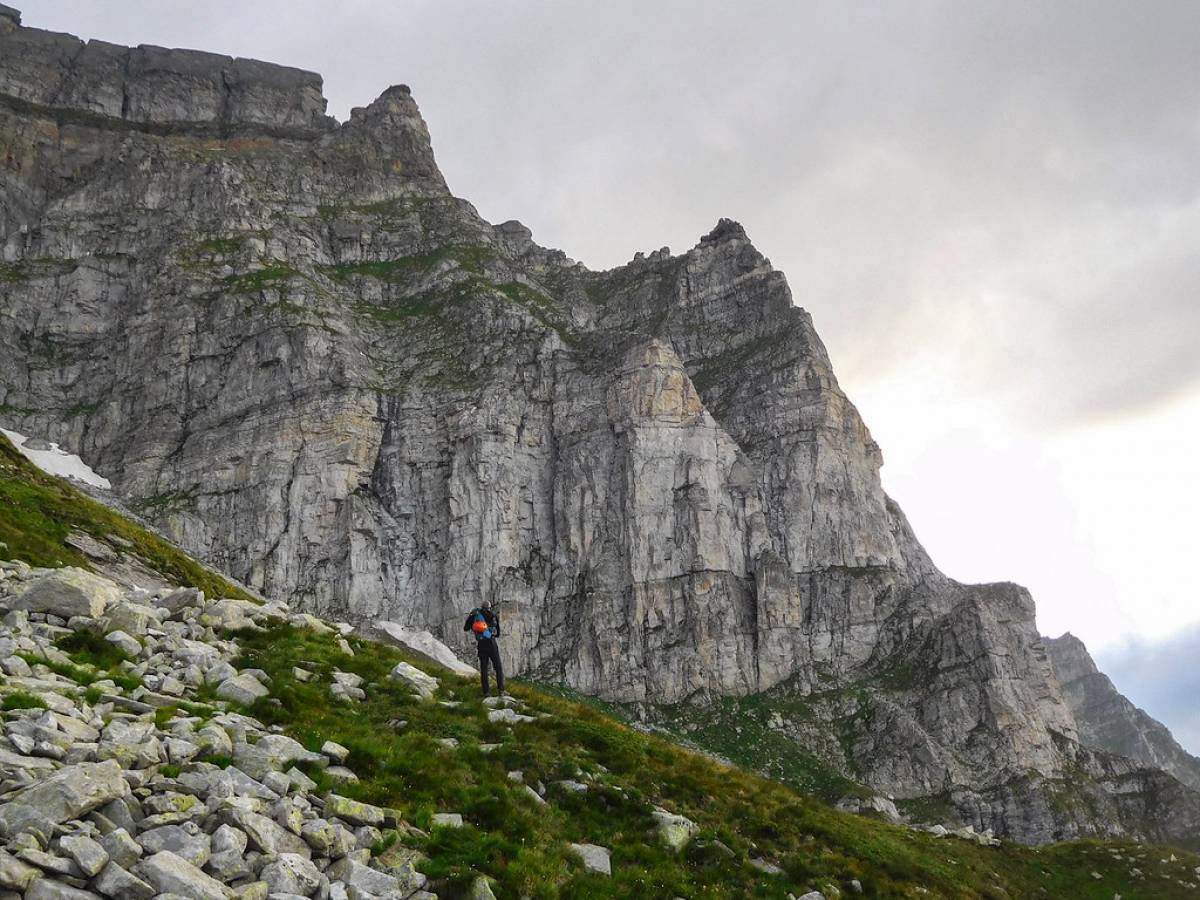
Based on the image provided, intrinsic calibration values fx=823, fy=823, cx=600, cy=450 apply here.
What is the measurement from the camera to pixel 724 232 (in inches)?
6545

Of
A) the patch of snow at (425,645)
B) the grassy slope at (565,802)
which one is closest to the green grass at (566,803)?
the grassy slope at (565,802)

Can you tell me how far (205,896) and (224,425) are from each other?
397ft

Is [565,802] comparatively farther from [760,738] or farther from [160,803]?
[760,738]

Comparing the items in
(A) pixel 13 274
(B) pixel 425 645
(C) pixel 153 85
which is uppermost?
(C) pixel 153 85

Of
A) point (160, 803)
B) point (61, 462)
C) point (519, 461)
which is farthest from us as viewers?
point (519, 461)

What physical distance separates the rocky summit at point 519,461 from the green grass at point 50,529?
6460 cm

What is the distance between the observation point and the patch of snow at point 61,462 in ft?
340

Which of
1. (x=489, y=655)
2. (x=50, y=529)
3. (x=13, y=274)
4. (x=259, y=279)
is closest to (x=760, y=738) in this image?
(x=489, y=655)

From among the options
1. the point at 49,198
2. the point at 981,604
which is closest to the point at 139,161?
the point at 49,198

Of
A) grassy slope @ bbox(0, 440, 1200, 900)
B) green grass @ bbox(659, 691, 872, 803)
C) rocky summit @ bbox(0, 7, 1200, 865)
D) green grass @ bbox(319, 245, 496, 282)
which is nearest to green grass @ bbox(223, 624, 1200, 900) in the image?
grassy slope @ bbox(0, 440, 1200, 900)

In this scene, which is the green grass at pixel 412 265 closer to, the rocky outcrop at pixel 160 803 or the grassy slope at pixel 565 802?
the grassy slope at pixel 565 802

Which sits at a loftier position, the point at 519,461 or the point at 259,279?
the point at 259,279

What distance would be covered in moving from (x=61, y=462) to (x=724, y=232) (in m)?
121

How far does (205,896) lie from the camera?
977 centimetres
